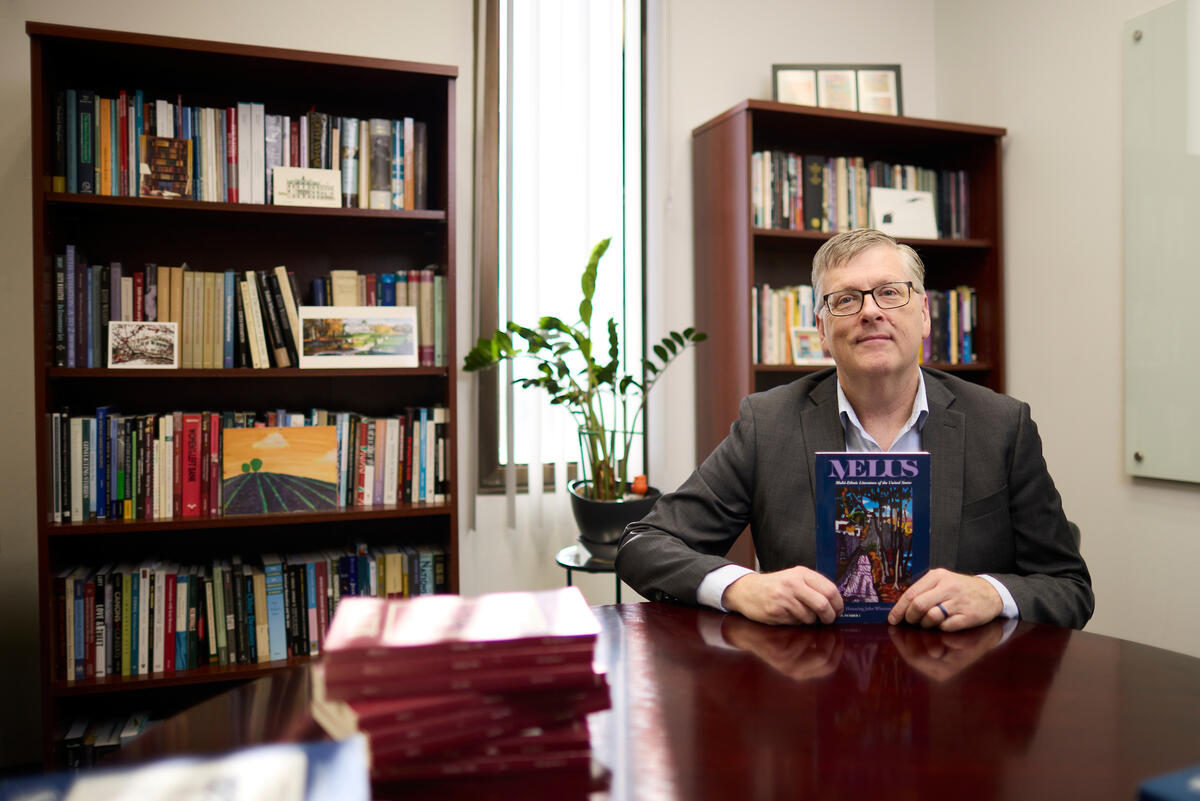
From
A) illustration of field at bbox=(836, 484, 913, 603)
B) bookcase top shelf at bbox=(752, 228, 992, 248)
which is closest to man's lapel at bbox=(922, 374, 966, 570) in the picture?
illustration of field at bbox=(836, 484, 913, 603)

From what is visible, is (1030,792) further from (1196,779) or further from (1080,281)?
(1080,281)

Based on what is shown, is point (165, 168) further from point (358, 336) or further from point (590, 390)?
point (590, 390)

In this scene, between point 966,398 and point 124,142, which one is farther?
point 124,142

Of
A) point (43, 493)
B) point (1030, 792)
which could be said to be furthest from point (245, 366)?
point (1030, 792)

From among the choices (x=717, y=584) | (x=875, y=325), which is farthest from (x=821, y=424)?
(x=717, y=584)

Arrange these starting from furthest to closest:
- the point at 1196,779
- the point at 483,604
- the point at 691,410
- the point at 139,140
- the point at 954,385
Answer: the point at 691,410, the point at 139,140, the point at 954,385, the point at 483,604, the point at 1196,779

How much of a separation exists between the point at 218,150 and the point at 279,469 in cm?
95

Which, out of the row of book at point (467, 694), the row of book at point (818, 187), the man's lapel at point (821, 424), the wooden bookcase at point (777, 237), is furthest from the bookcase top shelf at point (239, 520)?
the row of book at point (467, 694)

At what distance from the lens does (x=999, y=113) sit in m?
3.18

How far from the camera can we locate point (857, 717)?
843 millimetres

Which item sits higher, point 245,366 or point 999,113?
point 999,113

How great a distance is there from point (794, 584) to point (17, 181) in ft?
8.56

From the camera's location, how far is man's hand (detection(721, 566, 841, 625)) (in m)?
1.16

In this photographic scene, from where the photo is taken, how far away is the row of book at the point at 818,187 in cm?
291
